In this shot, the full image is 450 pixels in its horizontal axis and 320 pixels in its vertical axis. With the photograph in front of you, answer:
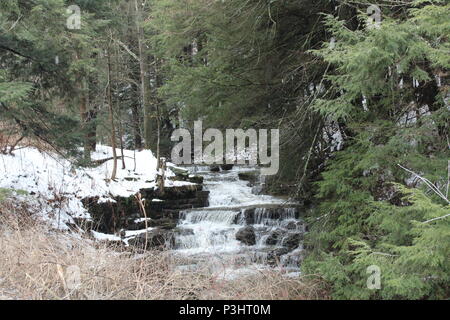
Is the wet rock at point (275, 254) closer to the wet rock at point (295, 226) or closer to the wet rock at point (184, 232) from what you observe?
the wet rock at point (295, 226)

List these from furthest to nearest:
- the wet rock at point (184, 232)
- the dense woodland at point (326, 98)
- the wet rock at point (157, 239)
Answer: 1. the wet rock at point (184, 232)
2. the wet rock at point (157, 239)
3. the dense woodland at point (326, 98)

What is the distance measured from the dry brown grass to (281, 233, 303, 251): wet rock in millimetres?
3968

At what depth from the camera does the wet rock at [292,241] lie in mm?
10141

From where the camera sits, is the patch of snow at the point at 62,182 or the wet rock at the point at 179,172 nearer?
the patch of snow at the point at 62,182

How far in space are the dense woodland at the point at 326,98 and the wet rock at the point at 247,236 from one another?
1.55 meters

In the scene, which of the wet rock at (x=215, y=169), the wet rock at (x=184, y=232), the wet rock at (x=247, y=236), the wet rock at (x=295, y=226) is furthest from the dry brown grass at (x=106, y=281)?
the wet rock at (x=215, y=169)

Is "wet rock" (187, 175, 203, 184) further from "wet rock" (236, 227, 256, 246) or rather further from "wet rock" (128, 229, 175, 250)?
"wet rock" (236, 227, 256, 246)

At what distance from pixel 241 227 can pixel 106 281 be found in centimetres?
655

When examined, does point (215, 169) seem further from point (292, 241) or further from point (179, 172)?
point (292, 241)

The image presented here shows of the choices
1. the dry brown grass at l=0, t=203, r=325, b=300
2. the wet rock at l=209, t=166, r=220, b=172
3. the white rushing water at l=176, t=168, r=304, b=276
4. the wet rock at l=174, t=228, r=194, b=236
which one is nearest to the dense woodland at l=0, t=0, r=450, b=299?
the dry brown grass at l=0, t=203, r=325, b=300

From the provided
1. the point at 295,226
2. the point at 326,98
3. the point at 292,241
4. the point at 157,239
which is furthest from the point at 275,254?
the point at 326,98

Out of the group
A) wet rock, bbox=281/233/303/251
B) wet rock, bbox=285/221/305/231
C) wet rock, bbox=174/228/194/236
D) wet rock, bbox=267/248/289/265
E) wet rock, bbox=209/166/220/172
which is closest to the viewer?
wet rock, bbox=267/248/289/265

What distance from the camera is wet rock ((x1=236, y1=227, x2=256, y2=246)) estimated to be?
10.6m

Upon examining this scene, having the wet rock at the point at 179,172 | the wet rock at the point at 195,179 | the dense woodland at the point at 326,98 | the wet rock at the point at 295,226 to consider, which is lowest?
the wet rock at the point at 295,226
